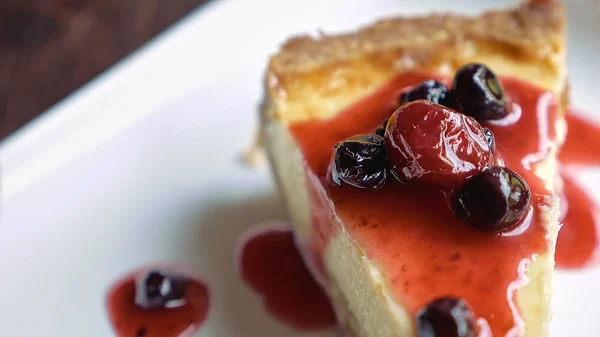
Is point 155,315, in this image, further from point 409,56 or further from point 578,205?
point 578,205

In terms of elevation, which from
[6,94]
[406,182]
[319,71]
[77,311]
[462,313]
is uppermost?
[6,94]

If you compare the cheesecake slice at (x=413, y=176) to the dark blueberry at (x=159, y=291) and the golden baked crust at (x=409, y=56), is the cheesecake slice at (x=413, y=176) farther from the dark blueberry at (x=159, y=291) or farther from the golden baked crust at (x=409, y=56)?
the dark blueberry at (x=159, y=291)

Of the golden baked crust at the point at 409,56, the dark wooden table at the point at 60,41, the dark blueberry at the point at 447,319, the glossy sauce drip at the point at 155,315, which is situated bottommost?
the dark blueberry at the point at 447,319

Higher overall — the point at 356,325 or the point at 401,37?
the point at 401,37

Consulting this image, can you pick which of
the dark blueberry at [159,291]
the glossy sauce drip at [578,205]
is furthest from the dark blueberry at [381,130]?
the dark blueberry at [159,291]

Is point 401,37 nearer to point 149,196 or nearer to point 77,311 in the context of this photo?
point 149,196

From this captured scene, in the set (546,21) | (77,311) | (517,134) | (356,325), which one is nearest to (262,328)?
(356,325)

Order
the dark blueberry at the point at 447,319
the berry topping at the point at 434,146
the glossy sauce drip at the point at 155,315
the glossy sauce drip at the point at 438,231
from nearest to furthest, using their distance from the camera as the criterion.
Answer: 1. the dark blueberry at the point at 447,319
2. the glossy sauce drip at the point at 438,231
3. the berry topping at the point at 434,146
4. the glossy sauce drip at the point at 155,315

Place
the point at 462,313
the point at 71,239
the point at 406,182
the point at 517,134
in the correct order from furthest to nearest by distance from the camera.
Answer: the point at 71,239 → the point at 517,134 → the point at 406,182 → the point at 462,313
